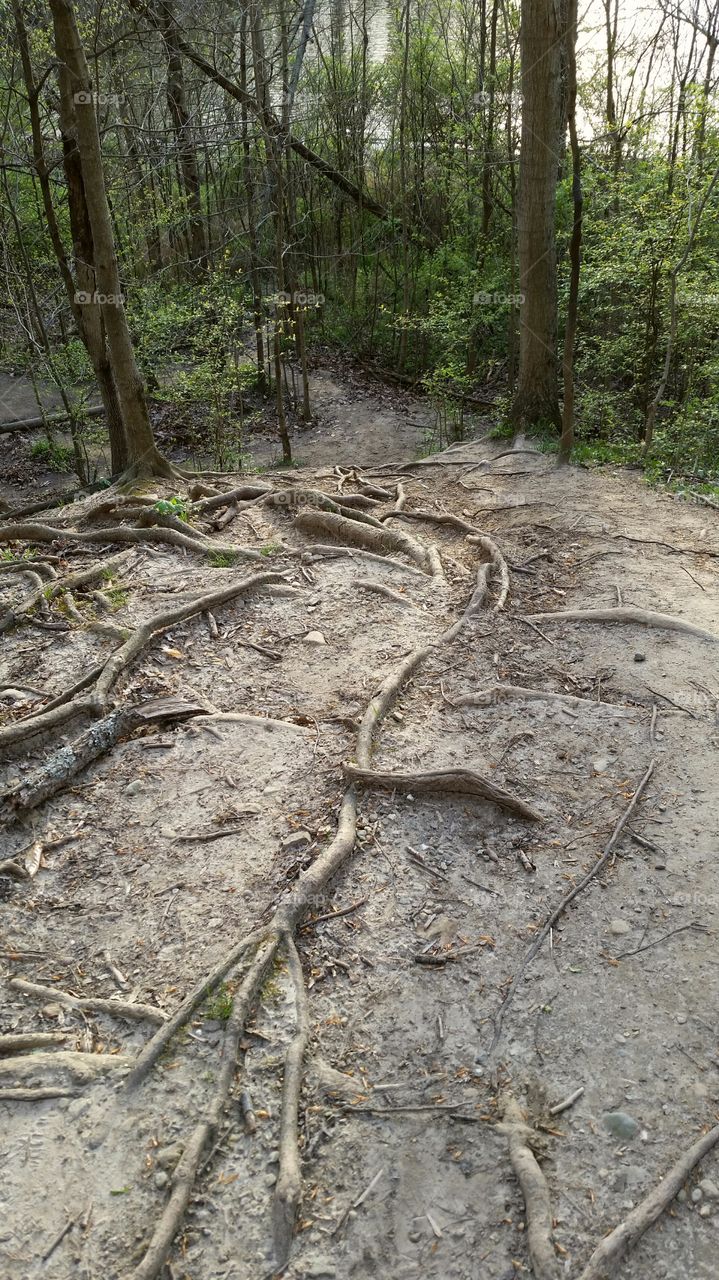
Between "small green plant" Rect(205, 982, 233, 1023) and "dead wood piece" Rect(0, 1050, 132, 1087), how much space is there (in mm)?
335

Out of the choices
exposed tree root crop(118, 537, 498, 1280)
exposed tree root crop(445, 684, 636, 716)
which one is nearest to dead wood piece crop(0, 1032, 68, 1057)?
exposed tree root crop(118, 537, 498, 1280)

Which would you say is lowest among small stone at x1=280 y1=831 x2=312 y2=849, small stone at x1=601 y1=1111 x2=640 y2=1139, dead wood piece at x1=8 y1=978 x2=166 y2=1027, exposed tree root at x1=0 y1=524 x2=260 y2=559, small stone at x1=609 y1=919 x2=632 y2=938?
small stone at x1=601 y1=1111 x2=640 y2=1139

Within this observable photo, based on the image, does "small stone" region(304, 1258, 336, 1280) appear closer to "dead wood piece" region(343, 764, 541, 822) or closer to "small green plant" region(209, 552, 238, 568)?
"dead wood piece" region(343, 764, 541, 822)

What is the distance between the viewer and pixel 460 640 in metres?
5.99

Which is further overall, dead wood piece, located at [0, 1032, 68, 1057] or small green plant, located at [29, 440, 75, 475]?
small green plant, located at [29, 440, 75, 475]

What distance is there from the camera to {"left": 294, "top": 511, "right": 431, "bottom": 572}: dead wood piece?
750cm

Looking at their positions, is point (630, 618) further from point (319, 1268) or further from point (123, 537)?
point (123, 537)

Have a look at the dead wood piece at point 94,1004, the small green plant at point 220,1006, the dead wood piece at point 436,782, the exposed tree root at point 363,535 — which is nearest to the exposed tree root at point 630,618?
the exposed tree root at point 363,535

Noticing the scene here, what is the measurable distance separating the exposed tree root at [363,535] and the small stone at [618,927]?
4.05 m

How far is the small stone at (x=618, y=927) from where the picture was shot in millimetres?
3521

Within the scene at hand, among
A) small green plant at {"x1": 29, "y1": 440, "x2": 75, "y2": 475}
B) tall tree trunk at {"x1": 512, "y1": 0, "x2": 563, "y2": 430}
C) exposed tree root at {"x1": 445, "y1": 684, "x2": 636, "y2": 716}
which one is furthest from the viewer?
small green plant at {"x1": 29, "y1": 440, "x2": 75, "y2": 475}

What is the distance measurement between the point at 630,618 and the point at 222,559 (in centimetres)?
359

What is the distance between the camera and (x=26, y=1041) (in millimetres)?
3146

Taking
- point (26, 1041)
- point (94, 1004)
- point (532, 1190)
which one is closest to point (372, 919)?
point (94, 1004)
